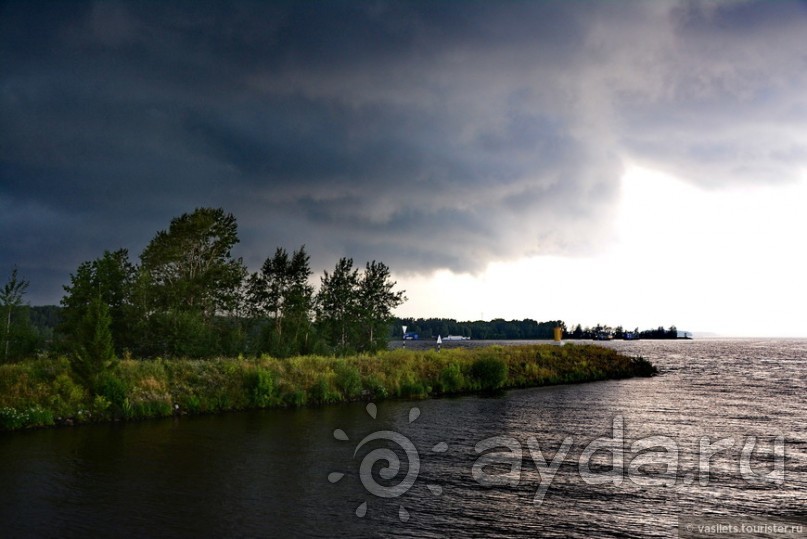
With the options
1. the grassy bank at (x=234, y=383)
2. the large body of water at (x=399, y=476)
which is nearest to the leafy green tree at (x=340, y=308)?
the grassy bank at (x=234, y=383)

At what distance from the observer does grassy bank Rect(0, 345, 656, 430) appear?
1244 inches

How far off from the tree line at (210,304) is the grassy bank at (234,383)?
807 centimetres

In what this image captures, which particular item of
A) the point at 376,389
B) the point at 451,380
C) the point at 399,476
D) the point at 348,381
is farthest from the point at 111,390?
the point at 451,380

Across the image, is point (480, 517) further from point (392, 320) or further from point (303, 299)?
point (392, 320)

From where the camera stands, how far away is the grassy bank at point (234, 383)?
104 ft

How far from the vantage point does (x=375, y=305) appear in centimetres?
7762

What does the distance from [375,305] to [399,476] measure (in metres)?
56.7

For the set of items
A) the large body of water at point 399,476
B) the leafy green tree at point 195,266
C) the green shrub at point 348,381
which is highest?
the leafy green tree at point 195,266

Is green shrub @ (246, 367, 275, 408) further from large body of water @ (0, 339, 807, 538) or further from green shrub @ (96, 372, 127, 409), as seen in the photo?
green shrub @ (96, 372, 127, 409)

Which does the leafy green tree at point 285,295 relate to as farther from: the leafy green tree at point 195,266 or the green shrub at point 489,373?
the green shrub at point 489,373

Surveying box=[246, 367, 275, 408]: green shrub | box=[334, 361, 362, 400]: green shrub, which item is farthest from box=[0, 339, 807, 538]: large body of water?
box=[334, 361, 362, 400]: green shrub

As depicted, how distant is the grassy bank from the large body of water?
1873mm

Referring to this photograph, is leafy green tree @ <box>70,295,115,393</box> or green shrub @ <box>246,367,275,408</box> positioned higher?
leafy green tree @ <box>70,295,115,393</box>

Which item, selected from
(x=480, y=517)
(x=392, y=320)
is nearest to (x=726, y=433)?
(x=480, y=517)
